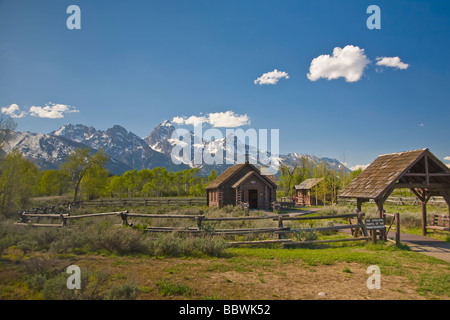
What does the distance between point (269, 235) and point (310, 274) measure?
17.9 feet

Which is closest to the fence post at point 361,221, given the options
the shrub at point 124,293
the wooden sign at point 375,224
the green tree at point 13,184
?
the wooden sign at point 375,224

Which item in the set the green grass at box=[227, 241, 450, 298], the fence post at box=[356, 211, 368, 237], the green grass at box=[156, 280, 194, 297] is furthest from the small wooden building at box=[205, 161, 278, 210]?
the green grass at box=[156, 280, 194, 297]

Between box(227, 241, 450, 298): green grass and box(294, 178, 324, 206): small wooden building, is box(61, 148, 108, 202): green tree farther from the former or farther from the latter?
box(227, 241, 450, 298): green grass

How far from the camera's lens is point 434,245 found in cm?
1116

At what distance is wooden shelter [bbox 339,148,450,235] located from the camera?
11320 millimetres

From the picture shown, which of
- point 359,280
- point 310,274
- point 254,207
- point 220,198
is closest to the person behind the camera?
point 359,280

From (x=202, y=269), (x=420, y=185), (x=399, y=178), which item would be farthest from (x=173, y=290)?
(x=420, y=185)

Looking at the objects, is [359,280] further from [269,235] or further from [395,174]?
[395,174]

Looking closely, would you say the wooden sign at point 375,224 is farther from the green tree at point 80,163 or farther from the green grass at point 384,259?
the green tree at point 80,163

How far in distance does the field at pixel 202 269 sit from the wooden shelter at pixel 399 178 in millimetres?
2439

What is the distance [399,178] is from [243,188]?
19050 millimetres

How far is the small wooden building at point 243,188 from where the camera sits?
29156mm
